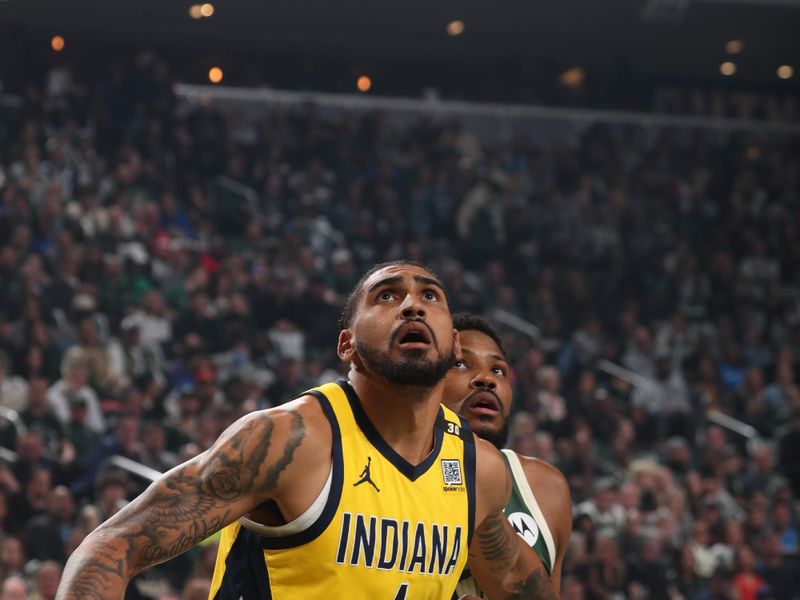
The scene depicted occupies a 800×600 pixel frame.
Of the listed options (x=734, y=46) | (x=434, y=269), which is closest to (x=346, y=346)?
(x=434, y=269)

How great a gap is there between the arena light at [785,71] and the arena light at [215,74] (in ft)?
28.1

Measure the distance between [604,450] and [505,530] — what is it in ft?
30.2

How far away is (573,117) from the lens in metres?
19.0

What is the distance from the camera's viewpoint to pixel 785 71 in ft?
66.6

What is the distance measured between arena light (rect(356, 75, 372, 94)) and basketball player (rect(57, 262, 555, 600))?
16.1m

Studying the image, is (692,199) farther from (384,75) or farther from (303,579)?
(303,579)

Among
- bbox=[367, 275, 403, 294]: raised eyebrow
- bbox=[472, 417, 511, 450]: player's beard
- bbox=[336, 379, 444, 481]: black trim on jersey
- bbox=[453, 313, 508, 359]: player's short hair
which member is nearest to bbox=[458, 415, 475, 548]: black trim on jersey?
bbox=[336, 379, 444, 481]: black trim on jersey

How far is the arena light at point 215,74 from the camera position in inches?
737

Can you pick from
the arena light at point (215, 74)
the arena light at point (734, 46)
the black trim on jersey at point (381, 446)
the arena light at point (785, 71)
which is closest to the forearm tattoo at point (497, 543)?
the black trim on jersey at point (381, 446)

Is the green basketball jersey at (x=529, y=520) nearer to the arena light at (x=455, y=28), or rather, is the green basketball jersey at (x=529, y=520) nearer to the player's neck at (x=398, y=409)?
the player's neck at (x=398, y=409)

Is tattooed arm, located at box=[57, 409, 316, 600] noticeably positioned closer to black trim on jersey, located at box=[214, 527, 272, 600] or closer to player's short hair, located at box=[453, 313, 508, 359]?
black trim on jersey, located at box=[214, 527, 272, 600]

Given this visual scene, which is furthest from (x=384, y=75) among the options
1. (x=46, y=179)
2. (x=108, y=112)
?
(x=46, y=179)

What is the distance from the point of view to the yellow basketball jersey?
3068mm

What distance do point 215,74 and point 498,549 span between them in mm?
16005
